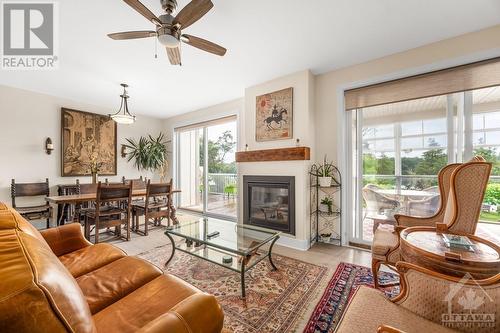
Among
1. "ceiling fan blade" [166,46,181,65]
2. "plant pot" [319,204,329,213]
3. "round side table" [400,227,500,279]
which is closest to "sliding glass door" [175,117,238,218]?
"plant pot" [319,204,329,213]

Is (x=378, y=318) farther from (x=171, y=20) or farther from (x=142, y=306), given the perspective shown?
(x=171, y=20)

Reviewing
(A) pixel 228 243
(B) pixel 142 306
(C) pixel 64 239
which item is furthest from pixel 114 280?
(A) pixel 228 243

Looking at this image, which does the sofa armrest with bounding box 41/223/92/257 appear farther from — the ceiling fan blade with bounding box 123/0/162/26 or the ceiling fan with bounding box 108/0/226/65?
the ceiling fan blade with bounding box 123/0/162/26

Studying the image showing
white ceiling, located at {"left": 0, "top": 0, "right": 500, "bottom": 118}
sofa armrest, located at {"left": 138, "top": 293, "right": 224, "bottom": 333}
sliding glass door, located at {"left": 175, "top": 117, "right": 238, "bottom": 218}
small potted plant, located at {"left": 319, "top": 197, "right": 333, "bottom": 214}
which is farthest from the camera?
sliding glass door, located at {"left": 175, "top": 117, "right": 238, "bottom": 218}

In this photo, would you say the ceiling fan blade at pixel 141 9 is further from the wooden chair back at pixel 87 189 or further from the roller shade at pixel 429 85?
the wooden chair back at pixel 87 189

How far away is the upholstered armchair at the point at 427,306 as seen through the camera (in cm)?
94

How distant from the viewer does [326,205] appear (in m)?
3.07

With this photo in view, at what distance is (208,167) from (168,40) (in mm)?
3585

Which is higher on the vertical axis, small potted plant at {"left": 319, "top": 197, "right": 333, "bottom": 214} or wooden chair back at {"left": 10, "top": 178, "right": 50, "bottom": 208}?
wooden chair back at {"left": 10, "top": 178, "right": 50, "bottom": 208}

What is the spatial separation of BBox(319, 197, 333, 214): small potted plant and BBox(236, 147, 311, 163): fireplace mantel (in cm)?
68

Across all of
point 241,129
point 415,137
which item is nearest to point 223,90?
point 241,129

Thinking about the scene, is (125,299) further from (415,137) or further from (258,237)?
(415,137)

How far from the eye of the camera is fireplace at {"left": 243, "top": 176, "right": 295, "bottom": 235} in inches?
120

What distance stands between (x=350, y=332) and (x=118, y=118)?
3955mm
